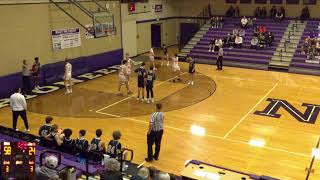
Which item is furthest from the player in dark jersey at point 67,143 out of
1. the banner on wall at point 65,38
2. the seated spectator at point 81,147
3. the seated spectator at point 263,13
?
the seated spectator at point 263,13

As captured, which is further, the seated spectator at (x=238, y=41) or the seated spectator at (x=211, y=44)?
the seated spectator at (x=211, y=44)

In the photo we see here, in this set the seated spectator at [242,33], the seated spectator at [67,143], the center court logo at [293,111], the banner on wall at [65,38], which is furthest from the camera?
the seated spectator at [242,33]

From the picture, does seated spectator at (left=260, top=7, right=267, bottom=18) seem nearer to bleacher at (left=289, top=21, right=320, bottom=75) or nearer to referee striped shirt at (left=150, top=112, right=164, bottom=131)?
bleacher at (left=289, top=21, right=320, bottom=75)

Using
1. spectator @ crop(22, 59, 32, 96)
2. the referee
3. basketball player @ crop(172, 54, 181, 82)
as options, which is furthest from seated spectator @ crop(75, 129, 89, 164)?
basketball player @ crop(172, 54, 181, 82)

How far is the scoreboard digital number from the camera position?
273 inches

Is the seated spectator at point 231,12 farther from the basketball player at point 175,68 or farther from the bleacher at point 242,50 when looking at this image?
the basketball player at point 175,68

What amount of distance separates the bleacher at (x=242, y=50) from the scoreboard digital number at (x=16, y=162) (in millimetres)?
20015

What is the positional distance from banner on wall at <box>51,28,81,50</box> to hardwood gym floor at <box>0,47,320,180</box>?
2659 millimetres

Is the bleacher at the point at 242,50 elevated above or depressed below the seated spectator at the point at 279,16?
below

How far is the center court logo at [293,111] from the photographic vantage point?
48.8 ft

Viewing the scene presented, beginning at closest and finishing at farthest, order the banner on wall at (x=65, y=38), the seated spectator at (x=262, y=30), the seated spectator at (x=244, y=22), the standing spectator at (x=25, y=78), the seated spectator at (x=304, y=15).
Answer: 1. the standing spectator at (x=25, y=78)
2. the banner on wall at (x=65, y=38)
3. the seated spectator at (x=262, y=30)
4. the seated spectator at (x=304, y=15)
5. the seated spectator at (x=244, y=22)

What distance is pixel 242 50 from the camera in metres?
27.0

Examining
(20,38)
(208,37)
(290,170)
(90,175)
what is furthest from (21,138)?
(208,37)

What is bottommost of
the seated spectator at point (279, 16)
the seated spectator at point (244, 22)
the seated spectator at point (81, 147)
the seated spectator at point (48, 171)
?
the seated spectator at point (81, 147)
